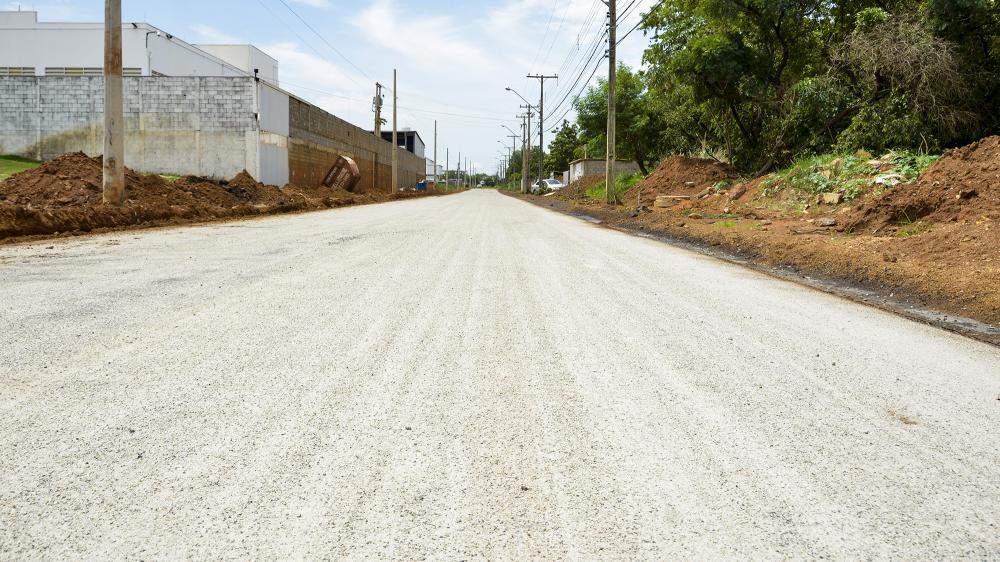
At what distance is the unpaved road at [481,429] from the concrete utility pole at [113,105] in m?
8.90

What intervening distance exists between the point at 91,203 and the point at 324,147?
2050 cm

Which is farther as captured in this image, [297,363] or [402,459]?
[297,363]

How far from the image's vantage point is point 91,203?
43.0 ft

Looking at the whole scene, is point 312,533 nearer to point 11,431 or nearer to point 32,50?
point 11,431

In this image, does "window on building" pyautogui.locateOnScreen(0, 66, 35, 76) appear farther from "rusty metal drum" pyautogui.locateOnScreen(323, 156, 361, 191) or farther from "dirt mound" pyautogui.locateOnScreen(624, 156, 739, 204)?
"dirt mound" pyautogui.locateOnScreen(624, 156, 739, 204)

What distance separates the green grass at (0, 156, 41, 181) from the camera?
63.5 feet

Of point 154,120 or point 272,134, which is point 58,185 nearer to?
point 154,120

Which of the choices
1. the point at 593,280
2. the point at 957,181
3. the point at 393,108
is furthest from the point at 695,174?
the point at 393,108

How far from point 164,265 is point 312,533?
5914 millimetres

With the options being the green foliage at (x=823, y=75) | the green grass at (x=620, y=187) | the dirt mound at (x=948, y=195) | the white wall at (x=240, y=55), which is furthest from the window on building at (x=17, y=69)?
the dirt mound at (x=948, y=195)

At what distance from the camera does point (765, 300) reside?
18.7 ft

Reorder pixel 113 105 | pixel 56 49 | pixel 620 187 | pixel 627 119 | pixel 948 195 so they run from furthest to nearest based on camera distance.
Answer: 1. pixel 56 49
2. pixel 627 119
3. pixel 620 187
4. pixel 113 105
5. pixel 948 195

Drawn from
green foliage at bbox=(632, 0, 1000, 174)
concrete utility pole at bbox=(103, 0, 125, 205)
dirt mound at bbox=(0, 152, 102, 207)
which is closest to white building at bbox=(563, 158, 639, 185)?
green foliage at bbox=(632, 0, 1000, 174)

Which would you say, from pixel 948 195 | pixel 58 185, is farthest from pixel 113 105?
pixel 948 195
